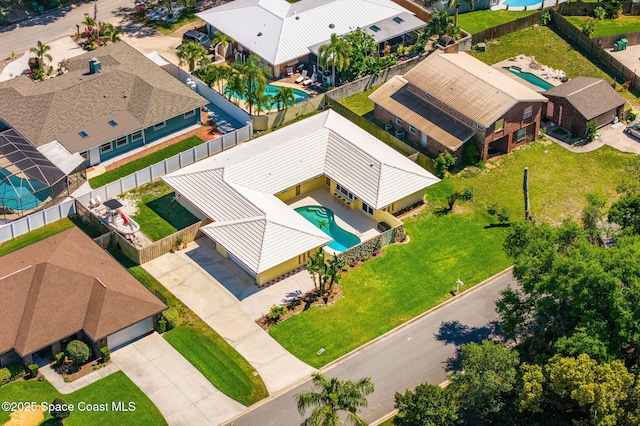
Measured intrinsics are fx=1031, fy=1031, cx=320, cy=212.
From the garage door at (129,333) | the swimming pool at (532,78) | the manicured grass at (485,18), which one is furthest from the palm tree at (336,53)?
the garage door at (129,333)

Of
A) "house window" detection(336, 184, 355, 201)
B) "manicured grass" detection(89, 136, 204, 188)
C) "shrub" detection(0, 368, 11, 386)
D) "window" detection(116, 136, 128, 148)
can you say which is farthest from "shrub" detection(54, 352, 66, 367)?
"house window" detection(336, 184, 355, 201)

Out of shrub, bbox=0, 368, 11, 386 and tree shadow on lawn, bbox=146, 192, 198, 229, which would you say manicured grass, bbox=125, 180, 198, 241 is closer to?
tree shadow on lawn, bbox=146, 192, 198, 229

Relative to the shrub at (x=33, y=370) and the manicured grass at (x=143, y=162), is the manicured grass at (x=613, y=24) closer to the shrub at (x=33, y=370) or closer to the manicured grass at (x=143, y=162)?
the manicured grass at (x=143, y=162)

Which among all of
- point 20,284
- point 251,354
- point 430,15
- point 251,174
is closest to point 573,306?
point 251,354

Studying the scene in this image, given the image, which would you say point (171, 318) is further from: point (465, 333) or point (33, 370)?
point (465, 333)

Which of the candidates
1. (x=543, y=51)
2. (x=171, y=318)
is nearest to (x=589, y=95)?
(x=543, y=51)

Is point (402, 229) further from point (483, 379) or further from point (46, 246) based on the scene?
point (46, 246)
